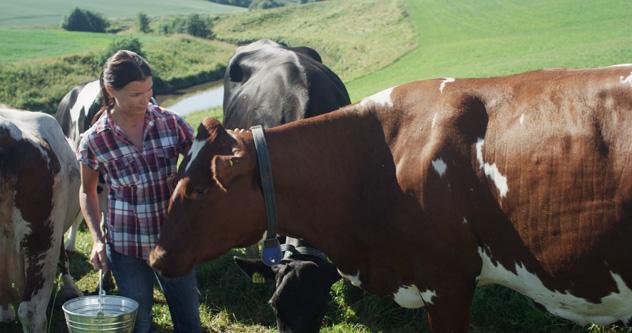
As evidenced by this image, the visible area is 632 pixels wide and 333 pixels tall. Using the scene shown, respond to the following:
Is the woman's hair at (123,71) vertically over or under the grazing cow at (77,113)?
over

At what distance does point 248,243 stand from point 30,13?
212ft

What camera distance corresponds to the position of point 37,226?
491cm

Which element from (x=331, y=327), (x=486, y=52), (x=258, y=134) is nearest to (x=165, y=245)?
(x=258, y=134)

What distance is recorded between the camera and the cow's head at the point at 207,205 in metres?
3.50

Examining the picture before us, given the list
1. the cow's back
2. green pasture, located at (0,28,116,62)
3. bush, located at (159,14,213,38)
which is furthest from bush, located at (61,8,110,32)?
the cow's back

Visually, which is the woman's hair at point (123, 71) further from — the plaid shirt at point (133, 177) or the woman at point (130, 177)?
the plaid shirt at point (133, 177)

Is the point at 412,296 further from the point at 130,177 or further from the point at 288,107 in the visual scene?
the point at 288,107

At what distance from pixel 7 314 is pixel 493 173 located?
4.06 m

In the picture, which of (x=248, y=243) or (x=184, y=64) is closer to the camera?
(x=248, y=243)

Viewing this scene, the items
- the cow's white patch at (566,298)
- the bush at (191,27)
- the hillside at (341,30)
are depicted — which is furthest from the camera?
the bush at (191,27)

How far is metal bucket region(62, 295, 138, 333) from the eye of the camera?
355 cm

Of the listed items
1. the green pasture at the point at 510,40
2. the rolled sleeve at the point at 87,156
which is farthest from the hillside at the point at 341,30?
the rolled sleeve at the point at 87,156

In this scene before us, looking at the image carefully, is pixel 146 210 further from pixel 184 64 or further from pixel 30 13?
pixel 30 13

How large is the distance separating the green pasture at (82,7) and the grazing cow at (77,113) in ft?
165
